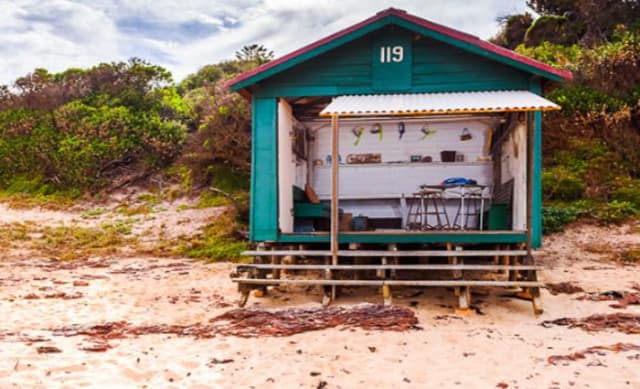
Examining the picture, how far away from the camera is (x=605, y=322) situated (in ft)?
22.6

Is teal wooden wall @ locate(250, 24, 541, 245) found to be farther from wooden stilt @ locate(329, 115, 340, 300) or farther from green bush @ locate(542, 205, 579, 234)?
green bush @ locate(542, 205, 579, 234)

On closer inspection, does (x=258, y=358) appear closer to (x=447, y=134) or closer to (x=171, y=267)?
(x=171, y=267)

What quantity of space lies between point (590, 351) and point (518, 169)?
160 inches

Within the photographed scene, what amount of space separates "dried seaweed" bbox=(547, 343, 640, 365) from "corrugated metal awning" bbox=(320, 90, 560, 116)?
300 cm

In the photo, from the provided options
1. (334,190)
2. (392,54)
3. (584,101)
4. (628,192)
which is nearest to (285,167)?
(334,190)

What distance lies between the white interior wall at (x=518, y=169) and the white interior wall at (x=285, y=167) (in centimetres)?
401

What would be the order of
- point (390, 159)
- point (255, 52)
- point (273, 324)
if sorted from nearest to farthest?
point (273, 324) < point (390, 159) < point (255, 52)

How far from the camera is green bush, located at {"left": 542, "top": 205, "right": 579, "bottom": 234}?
1245 cm

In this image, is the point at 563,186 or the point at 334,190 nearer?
the point at 334,190

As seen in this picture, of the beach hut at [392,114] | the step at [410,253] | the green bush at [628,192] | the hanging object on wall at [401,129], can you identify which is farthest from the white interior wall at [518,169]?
the green bush at [628,192]

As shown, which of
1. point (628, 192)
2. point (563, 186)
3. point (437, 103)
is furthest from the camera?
point (563, 186)

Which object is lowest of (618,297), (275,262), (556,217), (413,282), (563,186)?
(618,297)

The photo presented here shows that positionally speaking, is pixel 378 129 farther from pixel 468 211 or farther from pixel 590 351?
pixel 590 351

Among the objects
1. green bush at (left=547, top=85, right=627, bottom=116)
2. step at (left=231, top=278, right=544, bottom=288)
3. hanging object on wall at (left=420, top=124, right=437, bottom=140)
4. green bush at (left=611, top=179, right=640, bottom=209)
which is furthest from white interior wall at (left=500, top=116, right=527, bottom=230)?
green bush at (left=547, top=85, right=627, bottom=116)
